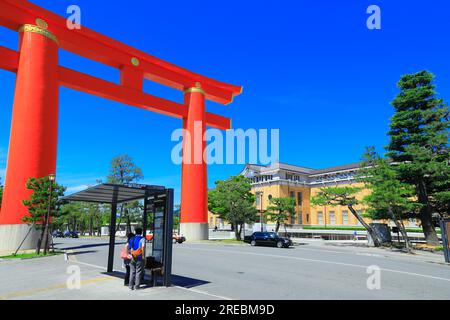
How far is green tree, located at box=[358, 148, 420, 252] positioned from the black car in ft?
25.4

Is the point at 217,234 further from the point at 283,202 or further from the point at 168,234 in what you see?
the point at 168,234

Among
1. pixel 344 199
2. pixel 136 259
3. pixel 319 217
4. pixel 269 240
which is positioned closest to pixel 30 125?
pixel 136 259

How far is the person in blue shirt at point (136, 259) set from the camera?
895 cm

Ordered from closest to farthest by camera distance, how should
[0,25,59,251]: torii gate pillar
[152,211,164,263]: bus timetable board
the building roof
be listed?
[152,211,164,263]: bus timetable board, [0,25,59,251]: torii gate pillar, the building roof

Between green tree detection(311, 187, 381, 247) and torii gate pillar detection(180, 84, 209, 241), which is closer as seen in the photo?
green tree detection(311, 187, 381, 247)

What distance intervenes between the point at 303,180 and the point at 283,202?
3324cm

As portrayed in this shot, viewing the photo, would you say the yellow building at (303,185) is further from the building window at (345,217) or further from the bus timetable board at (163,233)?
the bus timetable board at (163,233)

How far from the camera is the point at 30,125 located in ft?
80.2

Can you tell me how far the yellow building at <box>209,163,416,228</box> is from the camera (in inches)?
2634

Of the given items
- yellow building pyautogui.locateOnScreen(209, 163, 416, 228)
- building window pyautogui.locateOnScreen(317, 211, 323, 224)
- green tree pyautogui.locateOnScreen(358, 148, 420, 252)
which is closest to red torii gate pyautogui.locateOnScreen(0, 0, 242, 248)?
green tree pyautogui.locateOnScreen(358, 148, 420, 252)

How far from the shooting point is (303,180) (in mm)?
73875

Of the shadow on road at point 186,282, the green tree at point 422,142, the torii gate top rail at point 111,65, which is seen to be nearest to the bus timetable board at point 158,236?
the shadow on road at point 186,282

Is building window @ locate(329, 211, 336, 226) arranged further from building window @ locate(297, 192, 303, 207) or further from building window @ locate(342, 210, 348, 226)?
building window @ locate(297, 192, 303, 207)
